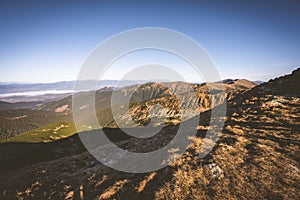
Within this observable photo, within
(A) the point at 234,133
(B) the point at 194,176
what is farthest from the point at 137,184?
(A) the point at 234,133

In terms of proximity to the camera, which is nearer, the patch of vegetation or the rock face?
the rock face

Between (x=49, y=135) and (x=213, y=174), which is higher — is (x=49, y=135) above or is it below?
below

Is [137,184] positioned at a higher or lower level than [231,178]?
lower

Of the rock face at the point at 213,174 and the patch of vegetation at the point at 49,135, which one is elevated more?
the rock face at the point at 213,174

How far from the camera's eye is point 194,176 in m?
13.1

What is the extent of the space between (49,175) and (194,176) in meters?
15.2

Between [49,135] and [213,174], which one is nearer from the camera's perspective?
[213,174]

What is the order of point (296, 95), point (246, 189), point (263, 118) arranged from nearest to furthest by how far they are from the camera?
point (246, 189), point (263, 118), point (296, 95)

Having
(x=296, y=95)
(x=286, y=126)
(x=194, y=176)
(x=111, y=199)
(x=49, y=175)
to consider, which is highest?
(x=296, y=95)

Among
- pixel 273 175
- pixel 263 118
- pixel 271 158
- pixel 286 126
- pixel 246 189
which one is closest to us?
pixel 246 189

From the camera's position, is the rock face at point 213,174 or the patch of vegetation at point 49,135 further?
the patch of vegetation at point 49,135

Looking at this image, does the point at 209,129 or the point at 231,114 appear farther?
the point at 231,114

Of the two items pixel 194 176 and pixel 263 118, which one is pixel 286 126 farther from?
pixel 194 176

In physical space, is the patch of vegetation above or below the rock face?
below
